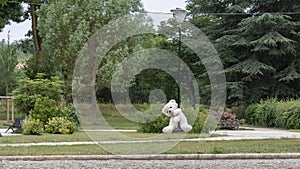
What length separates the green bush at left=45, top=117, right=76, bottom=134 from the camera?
18656 mm

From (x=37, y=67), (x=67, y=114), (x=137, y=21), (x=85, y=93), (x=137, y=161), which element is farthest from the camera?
(x=85, y=93)

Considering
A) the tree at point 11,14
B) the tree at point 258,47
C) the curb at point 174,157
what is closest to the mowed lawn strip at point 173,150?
the curb at point 174,157

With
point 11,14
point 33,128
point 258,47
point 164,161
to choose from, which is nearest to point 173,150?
point 164,161

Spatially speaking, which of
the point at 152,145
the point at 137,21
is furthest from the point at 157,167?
the point at 137,21

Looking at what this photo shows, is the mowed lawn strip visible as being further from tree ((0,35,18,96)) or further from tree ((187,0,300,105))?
tree ((0,35,18,96))

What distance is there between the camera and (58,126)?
61.7ft

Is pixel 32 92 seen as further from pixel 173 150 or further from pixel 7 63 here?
pixel 7 63

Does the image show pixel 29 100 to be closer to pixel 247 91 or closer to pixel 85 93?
pixel 85 93

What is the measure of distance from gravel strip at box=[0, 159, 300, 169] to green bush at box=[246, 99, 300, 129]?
44.6 ft

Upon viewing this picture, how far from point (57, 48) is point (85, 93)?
3092 millimetres

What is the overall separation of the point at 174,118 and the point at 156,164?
7622mm

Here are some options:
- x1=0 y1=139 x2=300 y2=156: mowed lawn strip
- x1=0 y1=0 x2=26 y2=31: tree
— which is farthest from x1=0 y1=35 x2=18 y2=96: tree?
x1=0 y1=139 x2=300 y2=156: mowed lawn strip

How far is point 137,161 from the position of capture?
34.5 feet

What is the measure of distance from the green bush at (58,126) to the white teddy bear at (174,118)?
3669mm
